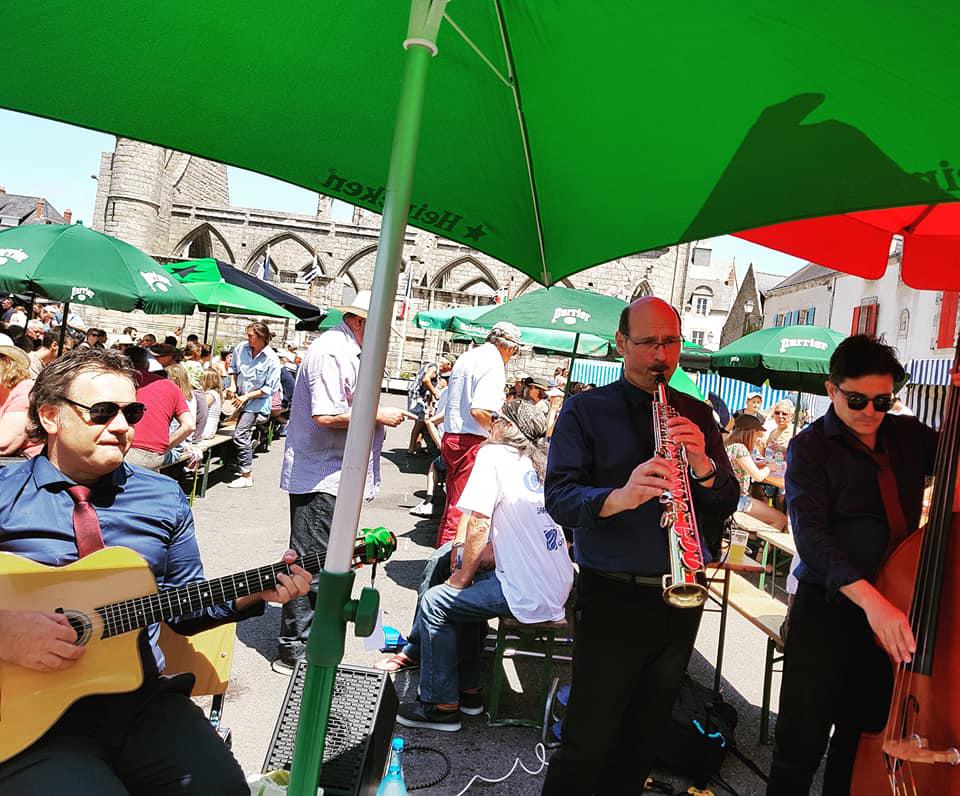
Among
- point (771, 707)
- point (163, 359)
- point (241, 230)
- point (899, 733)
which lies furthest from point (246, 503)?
point (241, 230)

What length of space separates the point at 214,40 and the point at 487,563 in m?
2.96

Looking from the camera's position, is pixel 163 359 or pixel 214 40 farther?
pixel 163 359

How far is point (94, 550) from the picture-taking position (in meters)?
2.32

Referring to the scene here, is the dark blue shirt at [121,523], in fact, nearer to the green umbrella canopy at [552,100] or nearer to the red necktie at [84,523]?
the red necktie at [84,523]

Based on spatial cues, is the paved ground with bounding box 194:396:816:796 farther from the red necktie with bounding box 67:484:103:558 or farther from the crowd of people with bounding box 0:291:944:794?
the red necktie with bounding box 67:484:103:558

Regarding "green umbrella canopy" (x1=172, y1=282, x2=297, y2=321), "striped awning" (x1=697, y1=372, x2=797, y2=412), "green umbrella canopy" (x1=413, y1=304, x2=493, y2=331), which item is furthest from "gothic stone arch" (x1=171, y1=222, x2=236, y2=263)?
"green umbrella canopy" (x1=172, y1=282, x2=297, y2=321)

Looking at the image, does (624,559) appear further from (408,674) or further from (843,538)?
(408,674)

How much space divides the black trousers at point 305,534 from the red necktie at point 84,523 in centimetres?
181

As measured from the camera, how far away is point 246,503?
8.78 meters

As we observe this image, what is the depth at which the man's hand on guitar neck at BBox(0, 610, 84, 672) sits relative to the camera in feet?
6.58

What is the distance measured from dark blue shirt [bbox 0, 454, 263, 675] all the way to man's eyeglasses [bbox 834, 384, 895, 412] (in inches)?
89.5

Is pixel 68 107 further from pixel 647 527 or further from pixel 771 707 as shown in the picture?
pixel 771 707

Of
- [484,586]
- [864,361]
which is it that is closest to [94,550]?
[484,586]

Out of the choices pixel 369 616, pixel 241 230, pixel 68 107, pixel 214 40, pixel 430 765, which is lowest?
pixel 430 765
